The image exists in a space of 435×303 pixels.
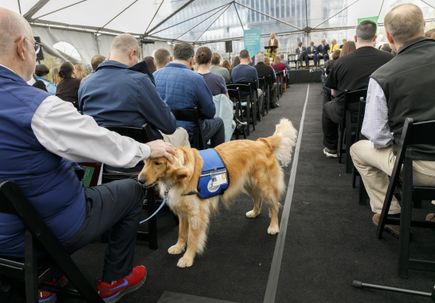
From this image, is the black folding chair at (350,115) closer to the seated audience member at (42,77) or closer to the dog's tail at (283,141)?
the dog's tail at (283,141)

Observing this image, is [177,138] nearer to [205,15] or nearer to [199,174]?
[199,174]

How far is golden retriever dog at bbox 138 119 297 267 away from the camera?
1.95 meters

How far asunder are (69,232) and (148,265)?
94cm

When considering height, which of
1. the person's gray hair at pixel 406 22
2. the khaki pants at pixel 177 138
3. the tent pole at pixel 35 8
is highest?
the tent pole at pixel 35 8

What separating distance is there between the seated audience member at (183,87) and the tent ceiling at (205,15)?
7.61m

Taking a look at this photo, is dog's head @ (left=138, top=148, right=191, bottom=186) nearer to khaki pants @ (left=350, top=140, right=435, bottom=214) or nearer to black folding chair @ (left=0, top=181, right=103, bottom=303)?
black folding chair @ (left=0, top=181, right=103, bottom=303)

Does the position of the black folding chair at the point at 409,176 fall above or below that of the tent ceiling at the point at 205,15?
below

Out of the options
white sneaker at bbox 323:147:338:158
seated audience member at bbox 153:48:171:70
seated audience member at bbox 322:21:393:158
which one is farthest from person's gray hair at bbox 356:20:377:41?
seated audience member at bbox 153:48:171:70

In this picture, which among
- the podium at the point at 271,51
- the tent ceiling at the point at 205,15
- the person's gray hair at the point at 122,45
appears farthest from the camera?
the podium at the point at 271,51

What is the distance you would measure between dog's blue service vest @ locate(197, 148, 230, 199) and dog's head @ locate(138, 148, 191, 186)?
0.62 feet

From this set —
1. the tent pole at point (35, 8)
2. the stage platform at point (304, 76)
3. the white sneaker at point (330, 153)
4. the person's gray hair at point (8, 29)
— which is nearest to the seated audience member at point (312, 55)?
the stage platform at point (304, 76)

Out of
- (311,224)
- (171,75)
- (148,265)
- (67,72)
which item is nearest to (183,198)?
(148,265)

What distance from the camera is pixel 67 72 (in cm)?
447

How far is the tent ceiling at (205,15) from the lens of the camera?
10561 millimetres
